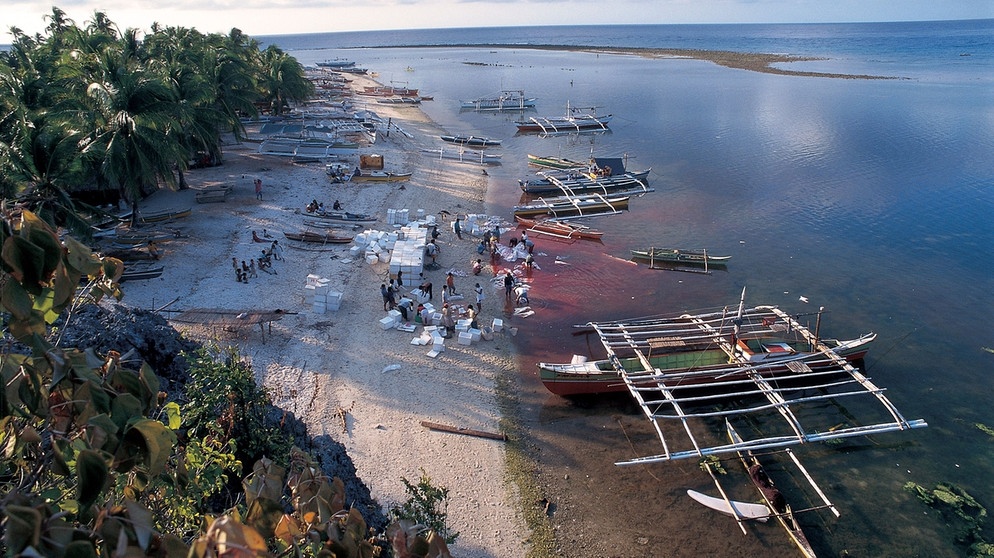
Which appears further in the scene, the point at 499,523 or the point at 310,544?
the point at 499,523

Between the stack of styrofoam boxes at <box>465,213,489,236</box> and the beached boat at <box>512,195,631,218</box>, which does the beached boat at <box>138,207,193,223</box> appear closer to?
the stack of styrofoam boxes at <box>465,213,489,236</box>

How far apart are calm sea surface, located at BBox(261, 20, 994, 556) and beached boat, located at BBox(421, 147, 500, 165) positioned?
1.78 m

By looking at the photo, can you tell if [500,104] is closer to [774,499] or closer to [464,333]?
[464,333]

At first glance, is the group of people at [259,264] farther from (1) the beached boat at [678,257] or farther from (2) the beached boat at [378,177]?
(1) the beached boat at [678,257]

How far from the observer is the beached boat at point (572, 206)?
37.4m

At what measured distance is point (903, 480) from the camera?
56.7 feet

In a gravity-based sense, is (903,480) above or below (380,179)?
below

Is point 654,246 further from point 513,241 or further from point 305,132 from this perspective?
point 305,132

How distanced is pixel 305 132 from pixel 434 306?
94.3 feet

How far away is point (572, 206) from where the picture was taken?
127 ft

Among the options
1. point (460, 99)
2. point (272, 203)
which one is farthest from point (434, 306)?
point (460, 99)

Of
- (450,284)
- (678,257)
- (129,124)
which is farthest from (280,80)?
(678,257)

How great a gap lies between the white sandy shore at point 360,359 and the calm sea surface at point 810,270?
209 cm

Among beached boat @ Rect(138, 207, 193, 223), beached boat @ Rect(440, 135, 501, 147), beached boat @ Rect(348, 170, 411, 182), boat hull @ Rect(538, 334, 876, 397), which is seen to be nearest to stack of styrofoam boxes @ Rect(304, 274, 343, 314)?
boat hull @ Rect(538, 334, 876, 397)
